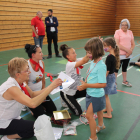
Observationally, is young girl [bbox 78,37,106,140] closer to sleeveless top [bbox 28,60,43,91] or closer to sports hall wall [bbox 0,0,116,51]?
sleeveless top [bbox 28,60,43,91]

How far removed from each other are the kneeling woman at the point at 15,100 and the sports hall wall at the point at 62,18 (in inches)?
263

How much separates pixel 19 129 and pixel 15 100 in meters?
0.39

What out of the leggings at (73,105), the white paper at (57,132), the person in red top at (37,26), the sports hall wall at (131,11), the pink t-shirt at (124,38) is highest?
the sports hall wall at (131,11)

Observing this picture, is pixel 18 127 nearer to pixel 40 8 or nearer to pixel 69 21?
pixel 40 8

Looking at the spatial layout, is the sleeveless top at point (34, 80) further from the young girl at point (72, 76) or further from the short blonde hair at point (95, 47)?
the short blonde hair at point (95, 47)

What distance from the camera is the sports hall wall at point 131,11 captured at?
15779mm

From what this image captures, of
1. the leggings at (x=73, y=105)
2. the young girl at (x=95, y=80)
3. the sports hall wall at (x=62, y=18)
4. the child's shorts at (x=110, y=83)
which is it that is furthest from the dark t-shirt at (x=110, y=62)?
the sports hall wall at (x=62, y=18)

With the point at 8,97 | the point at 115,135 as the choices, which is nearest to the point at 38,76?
the point at 8,97

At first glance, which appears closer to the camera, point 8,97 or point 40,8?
point 8,97

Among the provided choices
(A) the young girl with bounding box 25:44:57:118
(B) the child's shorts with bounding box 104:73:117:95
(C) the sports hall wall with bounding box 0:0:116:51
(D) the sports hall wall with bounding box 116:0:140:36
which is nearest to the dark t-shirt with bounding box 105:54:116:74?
(B) the child's shorts with bounding box 104:73:117:95

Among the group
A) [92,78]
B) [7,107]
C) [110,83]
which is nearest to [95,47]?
[92,78]

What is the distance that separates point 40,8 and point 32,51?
752cm

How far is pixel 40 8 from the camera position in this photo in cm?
910

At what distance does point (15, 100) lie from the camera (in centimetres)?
177
